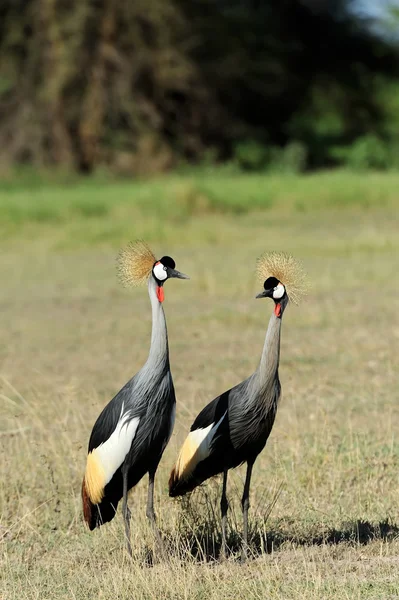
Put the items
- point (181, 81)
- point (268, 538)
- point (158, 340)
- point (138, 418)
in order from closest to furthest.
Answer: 1. point (158, 340)
2. point (138, 418)
3. point (268, 538)
4. point (181, 81)

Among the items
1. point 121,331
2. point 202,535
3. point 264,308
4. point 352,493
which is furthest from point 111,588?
point 264,308

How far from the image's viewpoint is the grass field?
184 inches

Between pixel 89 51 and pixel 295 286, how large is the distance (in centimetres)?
2177

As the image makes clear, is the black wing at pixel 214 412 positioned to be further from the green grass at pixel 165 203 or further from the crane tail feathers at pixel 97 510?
the green grass at pixel 165 203

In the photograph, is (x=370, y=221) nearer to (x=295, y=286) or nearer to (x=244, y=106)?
(x=244, y=106)

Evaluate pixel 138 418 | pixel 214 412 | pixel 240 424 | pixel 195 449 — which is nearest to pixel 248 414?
pixel 240 424

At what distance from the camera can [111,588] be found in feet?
14.6

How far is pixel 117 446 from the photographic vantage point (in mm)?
4582

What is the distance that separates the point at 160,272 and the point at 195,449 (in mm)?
764

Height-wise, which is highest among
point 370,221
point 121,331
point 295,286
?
point 370,221

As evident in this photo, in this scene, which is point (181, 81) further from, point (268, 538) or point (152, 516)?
point (152, 516)

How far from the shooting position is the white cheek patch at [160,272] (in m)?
4.56

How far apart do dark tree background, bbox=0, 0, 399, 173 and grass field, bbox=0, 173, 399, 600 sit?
6.23 meters

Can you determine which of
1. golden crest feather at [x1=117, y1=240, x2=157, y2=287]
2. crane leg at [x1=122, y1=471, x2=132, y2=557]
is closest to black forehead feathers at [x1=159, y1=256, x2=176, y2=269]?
golden crest feather at [x1=117, y1=240, x2=157, y2=287]
